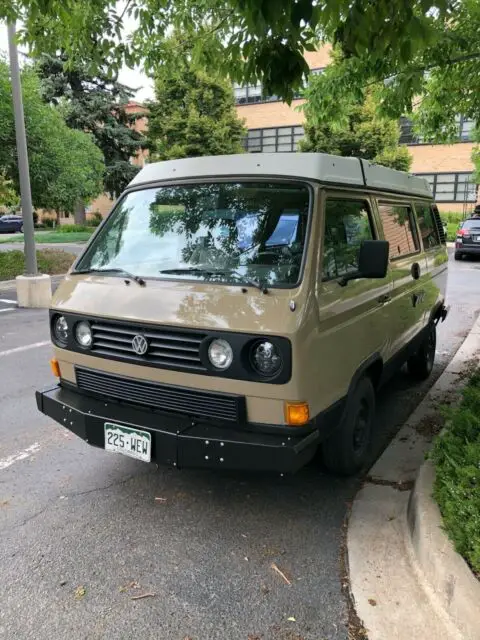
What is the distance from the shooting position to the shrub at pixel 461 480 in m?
2.57

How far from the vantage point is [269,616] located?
2.60 metres

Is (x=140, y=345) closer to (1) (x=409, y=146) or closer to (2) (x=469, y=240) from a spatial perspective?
(2) (x=469, y=240)

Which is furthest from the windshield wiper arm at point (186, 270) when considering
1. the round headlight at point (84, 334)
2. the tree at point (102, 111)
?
the tree at point (102, 111)

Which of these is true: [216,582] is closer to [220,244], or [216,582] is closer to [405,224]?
[220,244]

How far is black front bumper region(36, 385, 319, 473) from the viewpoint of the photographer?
292cm

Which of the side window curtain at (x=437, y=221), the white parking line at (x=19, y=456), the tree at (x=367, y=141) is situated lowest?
the white parking line at (x=19, y=456)

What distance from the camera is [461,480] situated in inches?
114

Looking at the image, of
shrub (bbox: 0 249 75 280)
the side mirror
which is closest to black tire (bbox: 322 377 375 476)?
the side mirror

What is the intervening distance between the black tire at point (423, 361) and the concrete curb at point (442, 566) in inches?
124

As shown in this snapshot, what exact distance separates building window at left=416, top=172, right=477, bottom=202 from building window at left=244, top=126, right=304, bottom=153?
9094mm

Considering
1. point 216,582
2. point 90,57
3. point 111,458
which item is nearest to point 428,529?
point 216,582

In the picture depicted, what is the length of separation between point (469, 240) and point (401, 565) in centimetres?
2061

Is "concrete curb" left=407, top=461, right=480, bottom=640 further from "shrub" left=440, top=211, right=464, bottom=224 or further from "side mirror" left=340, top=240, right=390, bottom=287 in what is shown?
"shrub" left=440, top=211, right=464, bottom=224

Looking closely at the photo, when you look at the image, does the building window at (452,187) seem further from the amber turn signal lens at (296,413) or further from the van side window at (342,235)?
the amber turn signal lens at (296,413)
